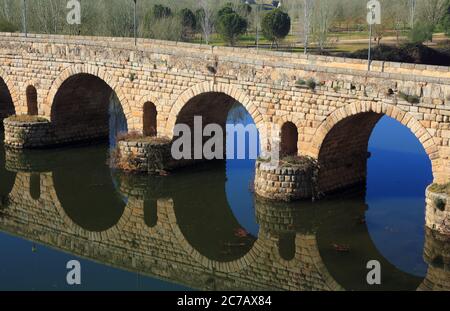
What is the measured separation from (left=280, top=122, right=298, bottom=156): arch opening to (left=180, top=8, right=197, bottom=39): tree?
24.4 metres

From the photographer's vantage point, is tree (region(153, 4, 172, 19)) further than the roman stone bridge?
Yes

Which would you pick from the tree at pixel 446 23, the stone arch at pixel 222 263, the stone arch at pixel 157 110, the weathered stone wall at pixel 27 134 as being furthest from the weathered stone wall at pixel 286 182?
the tree at pixel 446 23

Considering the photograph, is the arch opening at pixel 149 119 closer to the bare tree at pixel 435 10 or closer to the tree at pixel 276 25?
the tree at pixel 276 25

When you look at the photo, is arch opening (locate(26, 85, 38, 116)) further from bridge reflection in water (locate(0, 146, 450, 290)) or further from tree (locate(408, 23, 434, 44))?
tree (locate(408, 23, 434, 44))

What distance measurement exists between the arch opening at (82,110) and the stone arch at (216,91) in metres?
4.19

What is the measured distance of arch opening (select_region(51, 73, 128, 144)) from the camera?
939 inches

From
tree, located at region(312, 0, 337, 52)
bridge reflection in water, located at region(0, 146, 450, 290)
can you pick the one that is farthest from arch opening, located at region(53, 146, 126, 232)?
tree, located at region(312, 0, 337, 52)

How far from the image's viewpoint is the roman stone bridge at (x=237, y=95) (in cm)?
1602

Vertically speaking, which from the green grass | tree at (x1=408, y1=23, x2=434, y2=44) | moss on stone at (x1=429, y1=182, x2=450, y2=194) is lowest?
moss on stone at (x1=429, y1=182, x2=450, y2=194)

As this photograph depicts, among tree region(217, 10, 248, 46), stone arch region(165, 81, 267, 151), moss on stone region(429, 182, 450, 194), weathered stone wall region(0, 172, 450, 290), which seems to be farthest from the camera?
tree region(217, 10, 248, 46)

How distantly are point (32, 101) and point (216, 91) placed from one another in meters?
8.26

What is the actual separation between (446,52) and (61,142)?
78.8 ft

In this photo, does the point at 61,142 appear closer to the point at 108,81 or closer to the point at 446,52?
the point at 108,81

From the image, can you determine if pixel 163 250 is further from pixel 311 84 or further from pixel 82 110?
pixel 82 110
